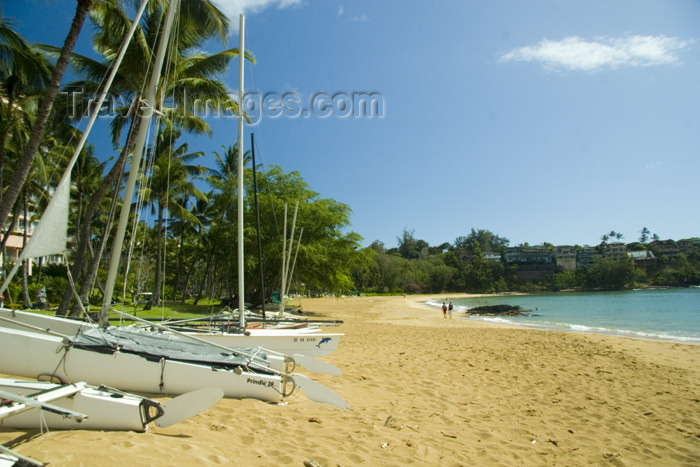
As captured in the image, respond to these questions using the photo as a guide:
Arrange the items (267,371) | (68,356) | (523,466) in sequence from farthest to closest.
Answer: (267,371) < (68,356) < (523,466)

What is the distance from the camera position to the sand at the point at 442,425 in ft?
12.8

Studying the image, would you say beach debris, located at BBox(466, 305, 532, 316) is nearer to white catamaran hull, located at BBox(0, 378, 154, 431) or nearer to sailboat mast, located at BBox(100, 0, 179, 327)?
sailboat mast, located at BBox(100, 0, 179, 327)

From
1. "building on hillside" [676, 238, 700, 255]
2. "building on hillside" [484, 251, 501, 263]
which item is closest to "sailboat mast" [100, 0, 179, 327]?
"building on hillside" [484, 251, 501, 263]

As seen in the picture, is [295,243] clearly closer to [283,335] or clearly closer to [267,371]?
[283,335]

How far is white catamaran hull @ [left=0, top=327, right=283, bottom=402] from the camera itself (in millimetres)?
4855

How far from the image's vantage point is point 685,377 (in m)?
8.88

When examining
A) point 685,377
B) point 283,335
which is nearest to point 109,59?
point 283,335

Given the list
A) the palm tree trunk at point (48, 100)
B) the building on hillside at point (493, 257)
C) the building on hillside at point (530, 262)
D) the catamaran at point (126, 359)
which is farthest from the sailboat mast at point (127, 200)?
the building on hillside at point (530, 262)

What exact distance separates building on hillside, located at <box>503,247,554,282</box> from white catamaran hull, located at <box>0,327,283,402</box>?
113 m

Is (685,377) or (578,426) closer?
(578,426)

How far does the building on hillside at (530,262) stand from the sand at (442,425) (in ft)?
350

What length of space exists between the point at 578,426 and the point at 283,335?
552 centimetres

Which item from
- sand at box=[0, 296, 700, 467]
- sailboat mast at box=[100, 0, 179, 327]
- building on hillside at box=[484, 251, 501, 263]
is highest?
building on hillside at box=[484, 251, 501, 263]

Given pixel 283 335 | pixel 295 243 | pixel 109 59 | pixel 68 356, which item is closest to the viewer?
pixel 68 356
